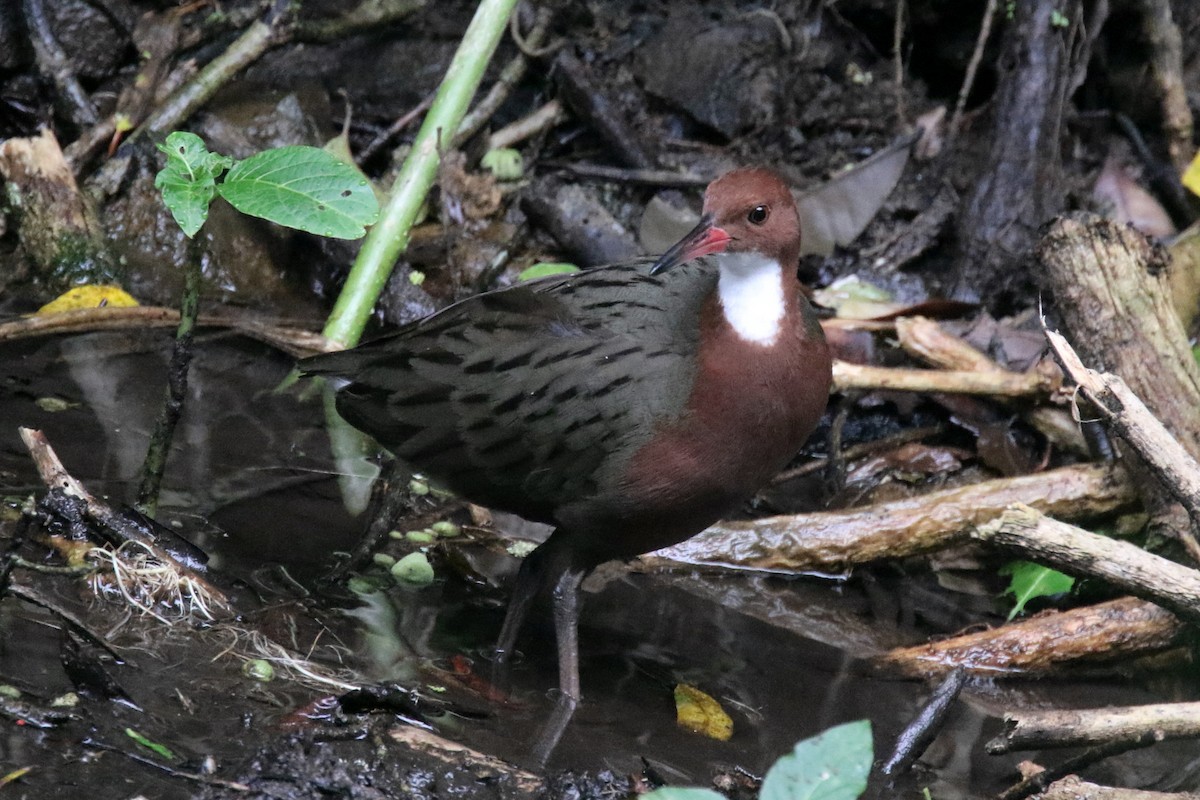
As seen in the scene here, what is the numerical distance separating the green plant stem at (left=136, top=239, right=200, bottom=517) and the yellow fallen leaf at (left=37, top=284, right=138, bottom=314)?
5.24 feet

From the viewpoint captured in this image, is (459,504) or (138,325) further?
(138,325)

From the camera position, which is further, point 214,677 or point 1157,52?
point 1157,52

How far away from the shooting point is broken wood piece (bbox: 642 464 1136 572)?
15.4ft

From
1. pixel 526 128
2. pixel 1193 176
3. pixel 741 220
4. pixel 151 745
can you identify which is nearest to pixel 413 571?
pixel 151 745

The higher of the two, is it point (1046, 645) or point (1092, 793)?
point (1092, 793)

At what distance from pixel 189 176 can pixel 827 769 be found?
2.22m

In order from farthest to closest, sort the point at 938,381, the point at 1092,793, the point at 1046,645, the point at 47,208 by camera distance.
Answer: the point at 47,208 → the point at 938,381 → the point at 1046,645 → the point at 1092,793

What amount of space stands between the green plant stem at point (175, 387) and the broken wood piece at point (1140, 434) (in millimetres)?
2422

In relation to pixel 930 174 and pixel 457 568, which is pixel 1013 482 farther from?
pixel 930 174

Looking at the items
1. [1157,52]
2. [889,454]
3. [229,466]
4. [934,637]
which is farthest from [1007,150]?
[229,466]

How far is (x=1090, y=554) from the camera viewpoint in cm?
374

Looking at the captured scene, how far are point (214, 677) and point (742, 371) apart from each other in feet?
5.28

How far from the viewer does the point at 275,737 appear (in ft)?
10.1

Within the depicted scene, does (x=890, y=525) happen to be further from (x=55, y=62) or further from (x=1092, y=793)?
(x=55, y=62)
